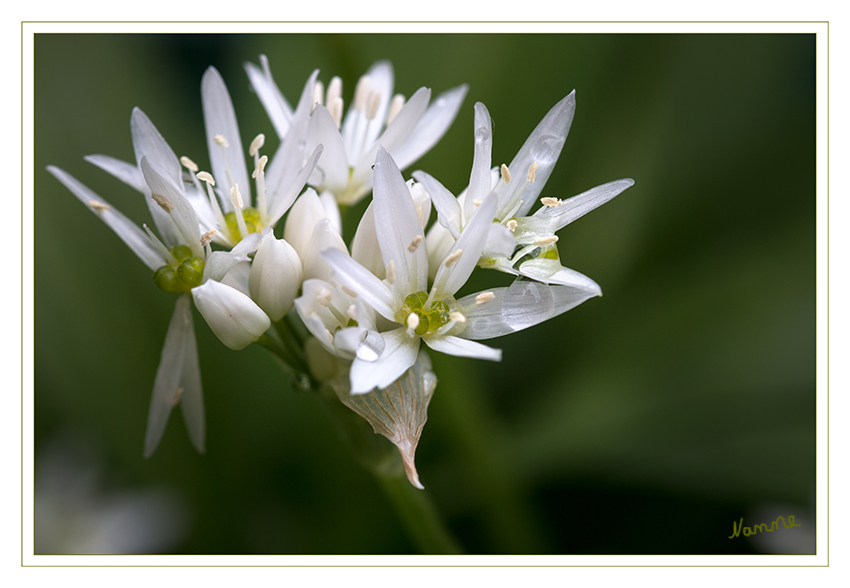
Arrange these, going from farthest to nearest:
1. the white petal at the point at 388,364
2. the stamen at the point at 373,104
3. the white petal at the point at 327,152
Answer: the stamen at the point at 373,104 → the white petal at the point at 327,152 → the white petal at the point at 388,364

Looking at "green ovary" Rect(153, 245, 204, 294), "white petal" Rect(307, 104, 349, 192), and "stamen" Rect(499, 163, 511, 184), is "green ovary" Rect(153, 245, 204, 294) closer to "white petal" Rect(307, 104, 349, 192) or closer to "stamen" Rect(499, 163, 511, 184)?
"white petal" Rect(307, 104, 349, 192)

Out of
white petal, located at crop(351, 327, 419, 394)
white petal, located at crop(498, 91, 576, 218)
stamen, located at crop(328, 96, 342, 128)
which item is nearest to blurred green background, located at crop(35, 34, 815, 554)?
stamen, located at crop(328, 96, 342, 128)

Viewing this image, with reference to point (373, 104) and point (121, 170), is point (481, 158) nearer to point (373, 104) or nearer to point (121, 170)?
point (373, 104)

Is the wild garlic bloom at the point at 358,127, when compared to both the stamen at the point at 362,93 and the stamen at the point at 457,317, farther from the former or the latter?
the stamen at the point at 457,317

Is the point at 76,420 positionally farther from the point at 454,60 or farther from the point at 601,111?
the point at 601,111
